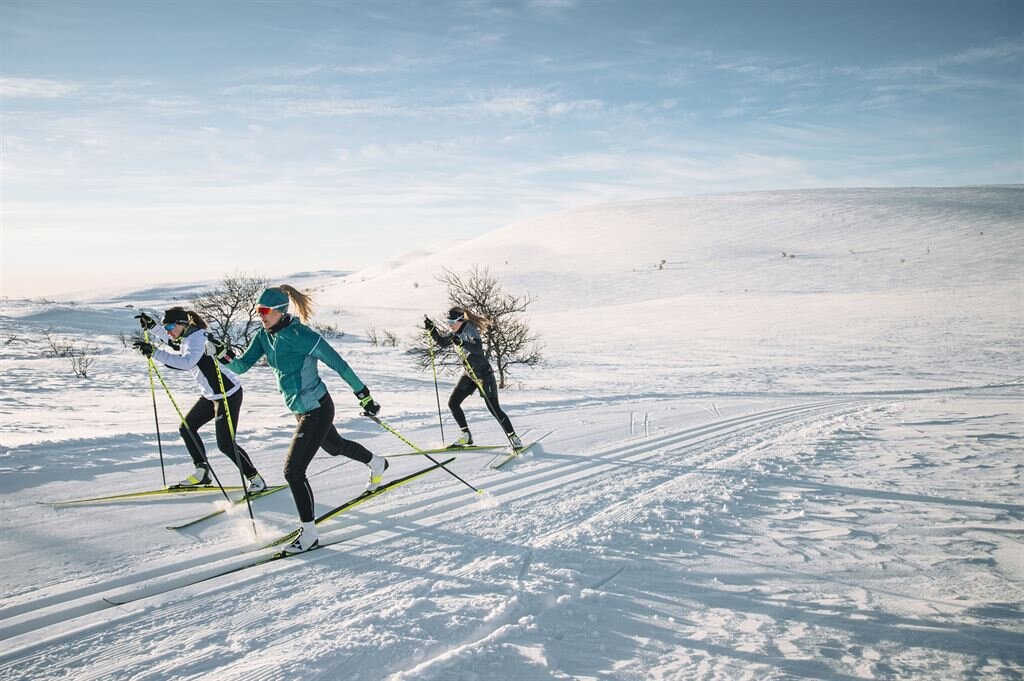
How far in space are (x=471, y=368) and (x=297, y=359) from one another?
3536 mm

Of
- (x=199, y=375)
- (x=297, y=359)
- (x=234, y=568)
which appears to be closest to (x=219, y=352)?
(x=199, y=375)

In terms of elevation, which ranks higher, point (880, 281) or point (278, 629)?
point (880, 281)

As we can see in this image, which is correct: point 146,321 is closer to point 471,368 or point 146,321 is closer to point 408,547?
point 408,547

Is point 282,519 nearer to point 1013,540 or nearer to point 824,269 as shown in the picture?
Answer: point 1013,540

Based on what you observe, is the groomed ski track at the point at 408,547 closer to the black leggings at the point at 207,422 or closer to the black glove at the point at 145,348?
the black leggings at the point at 207,422

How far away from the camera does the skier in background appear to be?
529cm

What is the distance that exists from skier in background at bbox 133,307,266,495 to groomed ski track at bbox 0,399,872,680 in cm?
138

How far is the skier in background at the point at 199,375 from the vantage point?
5289 millimetres

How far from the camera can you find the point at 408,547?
4.52 m

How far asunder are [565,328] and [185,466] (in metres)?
25.2

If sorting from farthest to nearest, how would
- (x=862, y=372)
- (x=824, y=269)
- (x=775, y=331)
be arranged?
(x=824, y=269) < (x=775, y=331) < (x=862, y=372)

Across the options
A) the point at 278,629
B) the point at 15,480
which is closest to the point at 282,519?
the point at 278,629

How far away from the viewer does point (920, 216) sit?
171 ft

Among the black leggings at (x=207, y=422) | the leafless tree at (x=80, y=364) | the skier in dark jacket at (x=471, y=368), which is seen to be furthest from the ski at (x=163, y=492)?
the leafless tree at (x=80, y=364)
